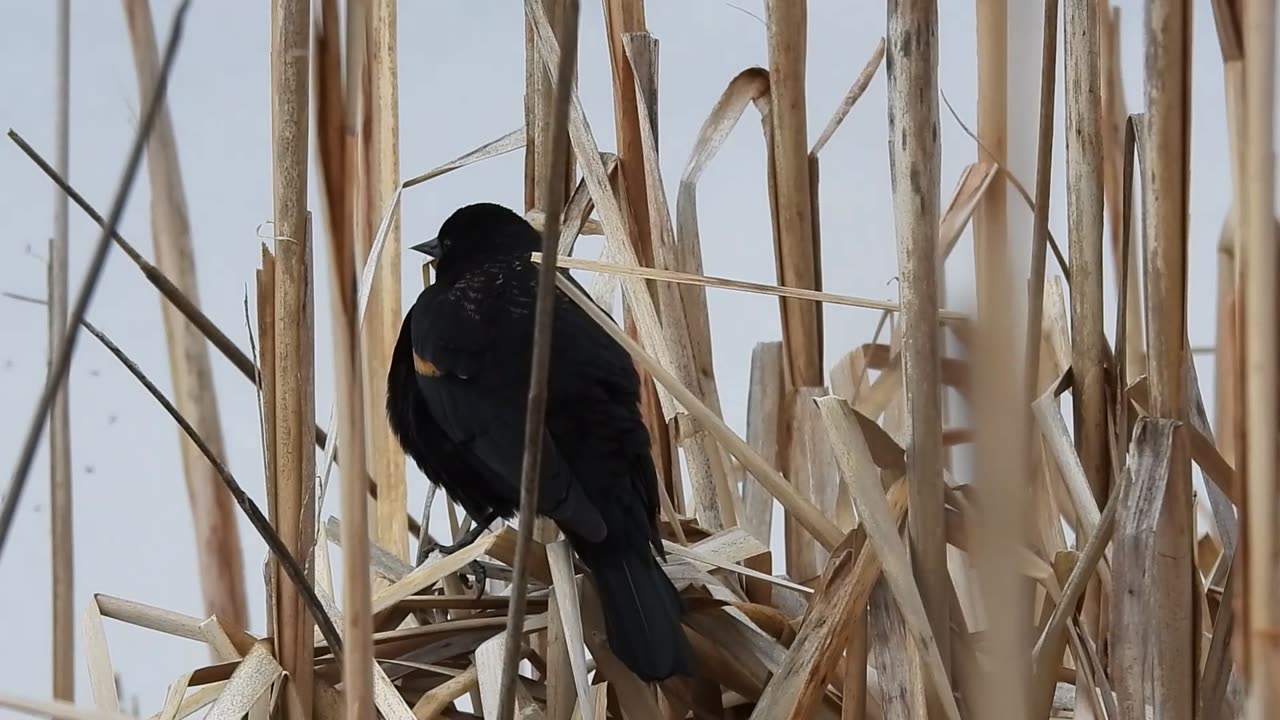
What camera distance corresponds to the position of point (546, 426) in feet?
4.49

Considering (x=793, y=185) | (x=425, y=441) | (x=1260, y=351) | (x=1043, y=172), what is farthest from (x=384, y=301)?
(x=1260, y=351)

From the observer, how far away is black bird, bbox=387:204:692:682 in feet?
3.73

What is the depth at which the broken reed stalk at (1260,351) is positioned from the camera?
463 mm

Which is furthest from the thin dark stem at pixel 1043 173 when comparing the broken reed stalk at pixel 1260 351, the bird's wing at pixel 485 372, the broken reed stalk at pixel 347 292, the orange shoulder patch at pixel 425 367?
the orange shoulder patch at pixel 425 367

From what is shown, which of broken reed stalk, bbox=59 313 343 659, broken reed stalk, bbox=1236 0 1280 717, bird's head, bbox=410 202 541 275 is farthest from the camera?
bird's head, bbox=410 202 541 275

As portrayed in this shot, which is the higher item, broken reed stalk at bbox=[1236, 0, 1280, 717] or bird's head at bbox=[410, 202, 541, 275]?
bird's head at bbox=[410, 202, 541, 275]

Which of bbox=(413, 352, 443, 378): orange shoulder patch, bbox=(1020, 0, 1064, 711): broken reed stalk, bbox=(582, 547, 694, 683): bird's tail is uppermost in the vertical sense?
bbox=(1020, 0, 1064, 711): broken reed stalk

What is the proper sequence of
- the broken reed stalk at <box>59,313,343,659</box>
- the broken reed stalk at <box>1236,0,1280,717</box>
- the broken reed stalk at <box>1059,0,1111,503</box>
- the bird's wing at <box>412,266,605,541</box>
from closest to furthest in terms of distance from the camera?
the broken reed stalk at <box>1236,0,1280,717</box> → the broken reed stalk at <box>59,313,343,659</box> → the broken reed stalk at <box>1059,0,1111,503</box> → the bird's wing at <box>412,266,605,541</box>

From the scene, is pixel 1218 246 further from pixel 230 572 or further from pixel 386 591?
pixel 230 572

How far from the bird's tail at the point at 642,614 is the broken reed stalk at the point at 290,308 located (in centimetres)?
29

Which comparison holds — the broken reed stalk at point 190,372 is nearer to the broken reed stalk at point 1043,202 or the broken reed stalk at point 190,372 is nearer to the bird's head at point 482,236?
the bird's head at point 482,236

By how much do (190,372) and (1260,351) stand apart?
1.02 m

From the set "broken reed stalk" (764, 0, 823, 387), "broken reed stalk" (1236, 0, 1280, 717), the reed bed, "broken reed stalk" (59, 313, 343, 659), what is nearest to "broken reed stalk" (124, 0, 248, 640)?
the reed bed

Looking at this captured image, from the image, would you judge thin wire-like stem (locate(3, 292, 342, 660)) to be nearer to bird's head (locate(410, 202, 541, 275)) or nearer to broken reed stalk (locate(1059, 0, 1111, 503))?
broken reed stalk (locate(1059, 0, 1111, 503))
